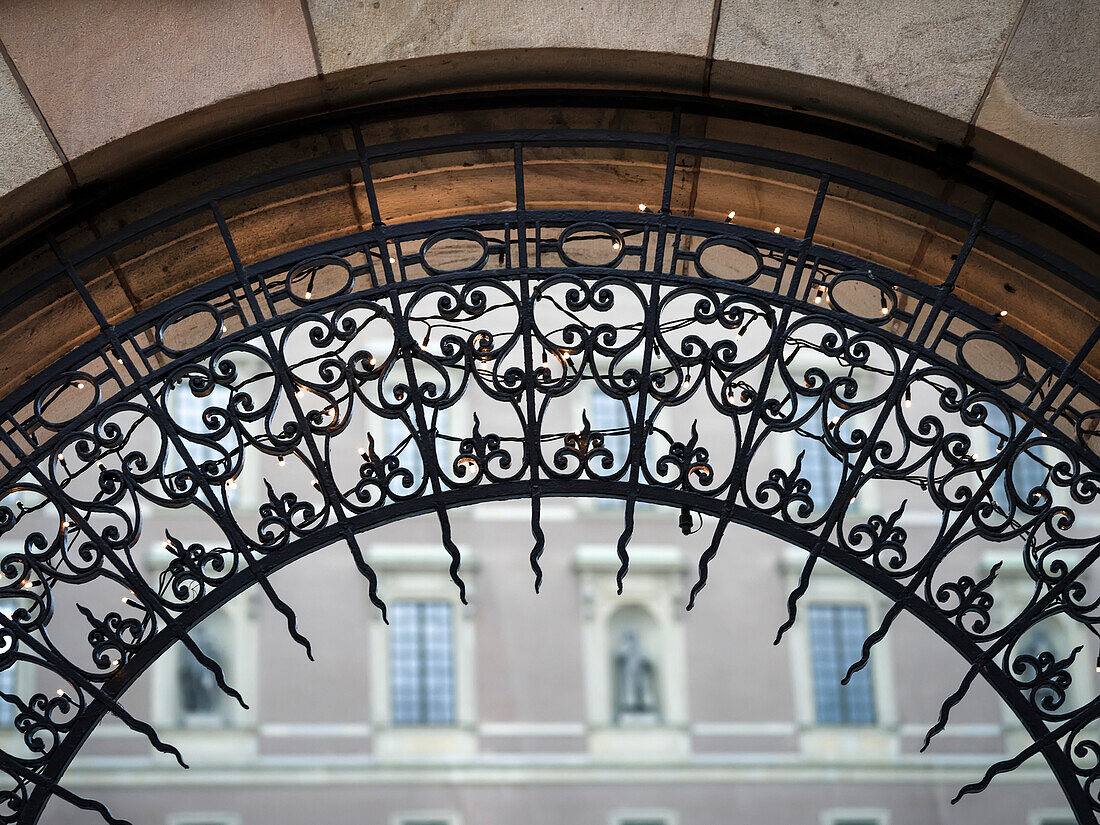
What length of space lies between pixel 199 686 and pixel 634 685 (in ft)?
29.8

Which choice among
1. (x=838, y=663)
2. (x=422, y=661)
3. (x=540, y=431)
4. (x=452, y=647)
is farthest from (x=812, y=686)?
(x=540, y=431)

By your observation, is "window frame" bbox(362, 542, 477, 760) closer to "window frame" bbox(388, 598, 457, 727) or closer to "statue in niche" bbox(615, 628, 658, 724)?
"window frame" bbox(388, 598, 457, 727)

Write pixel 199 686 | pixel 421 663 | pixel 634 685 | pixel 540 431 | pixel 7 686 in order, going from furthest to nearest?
1. pixel 634 685
2. pixel 421 663
3. pixel 199 686
4. pixel 7 686
5. pixel 540 431

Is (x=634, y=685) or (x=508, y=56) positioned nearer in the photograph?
(x=508, y=56)

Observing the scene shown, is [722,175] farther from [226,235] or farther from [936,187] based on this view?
[226,235]

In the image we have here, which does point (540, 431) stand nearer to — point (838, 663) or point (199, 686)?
point (199, 686)

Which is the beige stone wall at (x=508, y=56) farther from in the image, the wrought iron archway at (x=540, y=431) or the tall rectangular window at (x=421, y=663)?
the tall rectangular window at (x=421, y=663)

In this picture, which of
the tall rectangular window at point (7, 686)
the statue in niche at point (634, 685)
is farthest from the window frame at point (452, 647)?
the tall rectangular window at point (7, 686)

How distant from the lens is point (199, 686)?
28.9 meters

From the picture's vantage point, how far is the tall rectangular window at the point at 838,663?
97.8 ft

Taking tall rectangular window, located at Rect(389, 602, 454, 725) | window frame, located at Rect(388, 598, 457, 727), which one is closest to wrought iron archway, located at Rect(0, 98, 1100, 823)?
window frame, located at Rect(388, 598, 457, 727)

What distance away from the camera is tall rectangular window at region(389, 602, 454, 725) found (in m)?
29.0

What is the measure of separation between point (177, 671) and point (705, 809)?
442 inches

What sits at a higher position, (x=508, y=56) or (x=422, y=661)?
(x=422, y=661)
